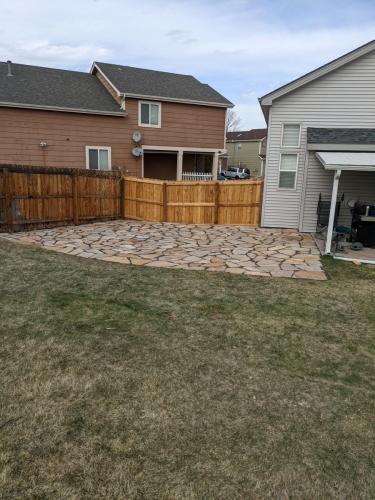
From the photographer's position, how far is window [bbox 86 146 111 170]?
17.8 meters

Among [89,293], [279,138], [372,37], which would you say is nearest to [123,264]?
[89,293]

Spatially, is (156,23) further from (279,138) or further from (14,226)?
(14,226)

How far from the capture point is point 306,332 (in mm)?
4641

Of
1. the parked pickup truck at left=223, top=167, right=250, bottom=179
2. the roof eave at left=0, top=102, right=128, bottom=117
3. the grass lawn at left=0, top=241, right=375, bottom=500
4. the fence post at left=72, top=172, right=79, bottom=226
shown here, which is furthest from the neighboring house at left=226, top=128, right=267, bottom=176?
the grass lawn at left=0, top=241, right=375, bottom=500

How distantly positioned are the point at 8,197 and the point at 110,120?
9.32 m

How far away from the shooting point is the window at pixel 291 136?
11477mm

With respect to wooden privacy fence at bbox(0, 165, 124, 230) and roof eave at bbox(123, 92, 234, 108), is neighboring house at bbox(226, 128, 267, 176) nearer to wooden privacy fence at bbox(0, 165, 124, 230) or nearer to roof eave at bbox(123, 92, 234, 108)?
roof eave at bbox(123, 92, 234, 108)

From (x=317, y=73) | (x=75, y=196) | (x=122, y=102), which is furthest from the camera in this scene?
(x=122, y=102)

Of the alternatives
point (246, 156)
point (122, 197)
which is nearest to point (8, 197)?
point (122, 197)

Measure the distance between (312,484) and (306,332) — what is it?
7.89ft

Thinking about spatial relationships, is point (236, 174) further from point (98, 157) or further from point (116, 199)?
point (116, 199)

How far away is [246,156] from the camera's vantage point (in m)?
50.5

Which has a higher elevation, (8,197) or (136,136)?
(136,136)

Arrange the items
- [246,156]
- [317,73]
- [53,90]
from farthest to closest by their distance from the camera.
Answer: [246,156], [53,90], [317,73]
